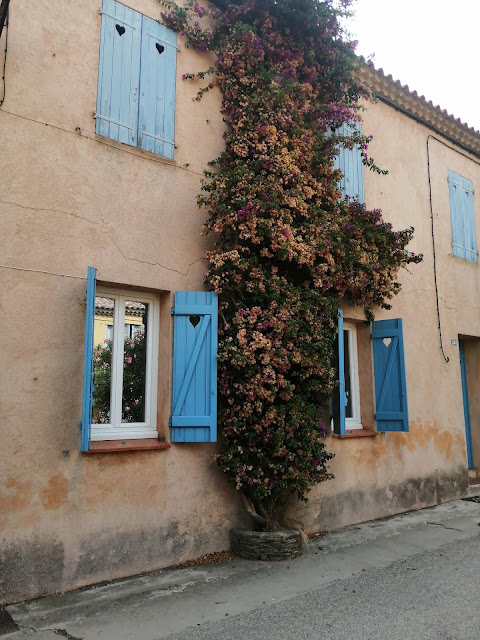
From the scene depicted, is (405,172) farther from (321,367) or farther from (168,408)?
(168,408)

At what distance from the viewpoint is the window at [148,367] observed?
5.09 m

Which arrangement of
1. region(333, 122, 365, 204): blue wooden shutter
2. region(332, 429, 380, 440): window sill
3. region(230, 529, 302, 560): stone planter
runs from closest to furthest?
region(230, 529, 302, 560): stone planter, region(332, 429, 380, 440): window sill, region(333, 122, 365, 204): blue wooden shutter

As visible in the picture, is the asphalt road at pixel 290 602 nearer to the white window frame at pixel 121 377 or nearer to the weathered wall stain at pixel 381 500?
the weathered wall stain at pixel 381 500

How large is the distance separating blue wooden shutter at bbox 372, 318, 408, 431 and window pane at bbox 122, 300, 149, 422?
11.2 ft

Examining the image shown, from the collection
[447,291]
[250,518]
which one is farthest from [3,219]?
[447,291]

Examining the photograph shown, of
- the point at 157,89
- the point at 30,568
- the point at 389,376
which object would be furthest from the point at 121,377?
the point at 389,376

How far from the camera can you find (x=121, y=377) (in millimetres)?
5113

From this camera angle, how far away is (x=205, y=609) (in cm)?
405

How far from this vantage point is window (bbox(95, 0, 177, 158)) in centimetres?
524

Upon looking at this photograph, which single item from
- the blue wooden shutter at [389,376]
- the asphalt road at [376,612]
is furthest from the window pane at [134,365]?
the blue wooden shutter at [389,376]

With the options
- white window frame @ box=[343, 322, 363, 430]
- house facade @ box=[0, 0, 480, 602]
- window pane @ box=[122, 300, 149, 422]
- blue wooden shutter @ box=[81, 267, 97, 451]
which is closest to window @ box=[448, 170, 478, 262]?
white window frame @ box=[343, 322, 363, 430]

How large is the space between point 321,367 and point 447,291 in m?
4.24

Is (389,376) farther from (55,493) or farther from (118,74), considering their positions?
(118,74)

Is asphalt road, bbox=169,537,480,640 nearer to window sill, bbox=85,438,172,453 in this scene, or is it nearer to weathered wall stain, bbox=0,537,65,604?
weathered wall stain, bbox=0,537,65,604
